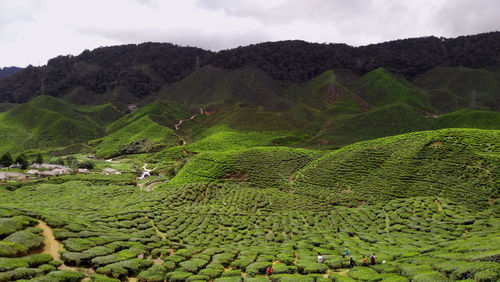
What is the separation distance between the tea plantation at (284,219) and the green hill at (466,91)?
5259 inches

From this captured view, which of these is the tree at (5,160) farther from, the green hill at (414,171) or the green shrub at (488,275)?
the green shrub at (488,275)

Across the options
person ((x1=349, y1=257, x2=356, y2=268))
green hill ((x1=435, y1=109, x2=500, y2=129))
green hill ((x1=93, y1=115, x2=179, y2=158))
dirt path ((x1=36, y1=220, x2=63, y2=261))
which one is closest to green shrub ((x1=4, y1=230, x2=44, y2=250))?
dirt path ((x1=36, y1=220, x2=63, y2=261))

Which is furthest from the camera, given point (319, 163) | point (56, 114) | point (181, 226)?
point (56, 114)

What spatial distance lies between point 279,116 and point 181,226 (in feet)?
405

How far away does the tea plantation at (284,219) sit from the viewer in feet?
68.2

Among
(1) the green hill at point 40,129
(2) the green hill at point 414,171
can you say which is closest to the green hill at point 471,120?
(2) the green hill at point 414,171

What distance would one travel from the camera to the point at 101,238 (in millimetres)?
24953

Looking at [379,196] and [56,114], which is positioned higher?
[56,114]

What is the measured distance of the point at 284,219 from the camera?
43094 millimetres

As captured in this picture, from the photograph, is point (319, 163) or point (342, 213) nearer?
point (342, 213)

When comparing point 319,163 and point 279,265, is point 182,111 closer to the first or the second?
point 319,163

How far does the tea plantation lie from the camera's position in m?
20.8

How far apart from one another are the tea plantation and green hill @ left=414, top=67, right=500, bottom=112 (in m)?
134

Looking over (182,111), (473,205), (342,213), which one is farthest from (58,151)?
(473,205)
